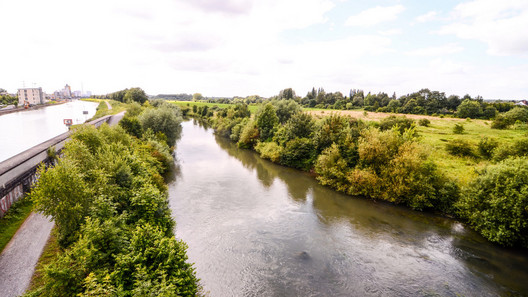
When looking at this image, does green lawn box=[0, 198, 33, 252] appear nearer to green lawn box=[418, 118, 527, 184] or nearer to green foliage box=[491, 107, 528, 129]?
green lawn box=[418, 118, 527, 184]

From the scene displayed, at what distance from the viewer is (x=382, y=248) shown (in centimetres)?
1928

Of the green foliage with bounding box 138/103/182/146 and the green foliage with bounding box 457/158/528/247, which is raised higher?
the green foliage with bounding box 138/103/182/146

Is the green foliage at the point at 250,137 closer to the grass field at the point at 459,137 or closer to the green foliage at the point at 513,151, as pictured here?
the grass field at the point at 459,137

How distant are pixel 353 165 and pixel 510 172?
1442cm

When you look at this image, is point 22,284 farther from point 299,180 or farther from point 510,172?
point 510,172

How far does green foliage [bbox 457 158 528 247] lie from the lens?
59.1 ft

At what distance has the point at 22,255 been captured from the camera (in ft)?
41.5

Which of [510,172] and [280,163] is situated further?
[280,163]

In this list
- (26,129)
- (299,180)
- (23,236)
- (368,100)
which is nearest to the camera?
(23,236)

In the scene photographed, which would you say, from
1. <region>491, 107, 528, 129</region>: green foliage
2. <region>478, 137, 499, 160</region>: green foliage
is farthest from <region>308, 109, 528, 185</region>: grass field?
<region>491, 107, 528, 129</region>: green foliage

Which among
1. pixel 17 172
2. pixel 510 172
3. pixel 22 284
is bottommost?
pixel 22 284

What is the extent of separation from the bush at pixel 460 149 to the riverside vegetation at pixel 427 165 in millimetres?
103

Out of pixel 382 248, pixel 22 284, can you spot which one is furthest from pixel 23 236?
pixel 382 248

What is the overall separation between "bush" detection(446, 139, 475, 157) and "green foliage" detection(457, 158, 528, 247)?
1356 centimetres
